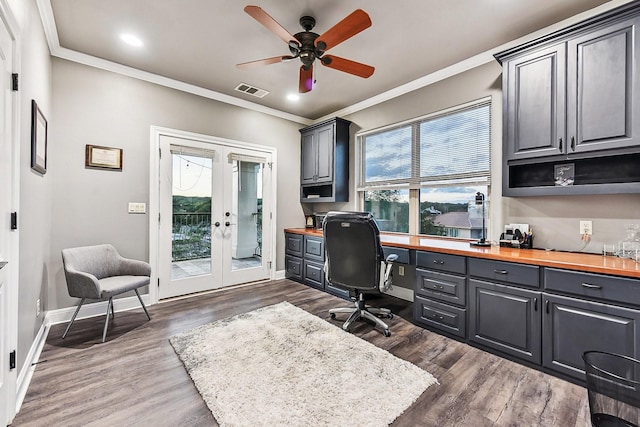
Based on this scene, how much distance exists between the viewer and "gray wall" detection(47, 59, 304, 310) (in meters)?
2.89

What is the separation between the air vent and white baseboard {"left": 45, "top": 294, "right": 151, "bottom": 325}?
290 cm

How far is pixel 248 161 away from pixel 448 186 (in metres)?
2.83

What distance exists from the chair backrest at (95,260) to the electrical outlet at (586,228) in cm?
442

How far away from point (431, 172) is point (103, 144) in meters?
3.82

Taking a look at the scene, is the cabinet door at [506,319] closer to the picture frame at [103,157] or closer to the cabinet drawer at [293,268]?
the cabinet drawer at [293,268]

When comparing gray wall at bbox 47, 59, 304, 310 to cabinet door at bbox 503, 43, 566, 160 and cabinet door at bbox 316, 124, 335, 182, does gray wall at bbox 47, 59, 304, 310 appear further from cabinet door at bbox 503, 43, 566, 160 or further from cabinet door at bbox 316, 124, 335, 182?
cabinet door at bbox 503, 43, 566, 160

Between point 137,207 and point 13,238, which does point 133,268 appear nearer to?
point 137,207

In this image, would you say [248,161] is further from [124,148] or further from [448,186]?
[448,186]

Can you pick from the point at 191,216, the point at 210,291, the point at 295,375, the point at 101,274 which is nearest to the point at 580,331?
the point at 295,375

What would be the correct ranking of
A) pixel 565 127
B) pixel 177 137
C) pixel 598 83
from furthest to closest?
pixel 177 137 → pixel 565 127 → pixel 598 83

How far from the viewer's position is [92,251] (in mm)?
2910

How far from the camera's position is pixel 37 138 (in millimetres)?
2146

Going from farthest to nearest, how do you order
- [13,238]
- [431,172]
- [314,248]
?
[314,248]
[431,172]
[13,238]

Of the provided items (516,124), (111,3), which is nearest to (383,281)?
(516,124)
